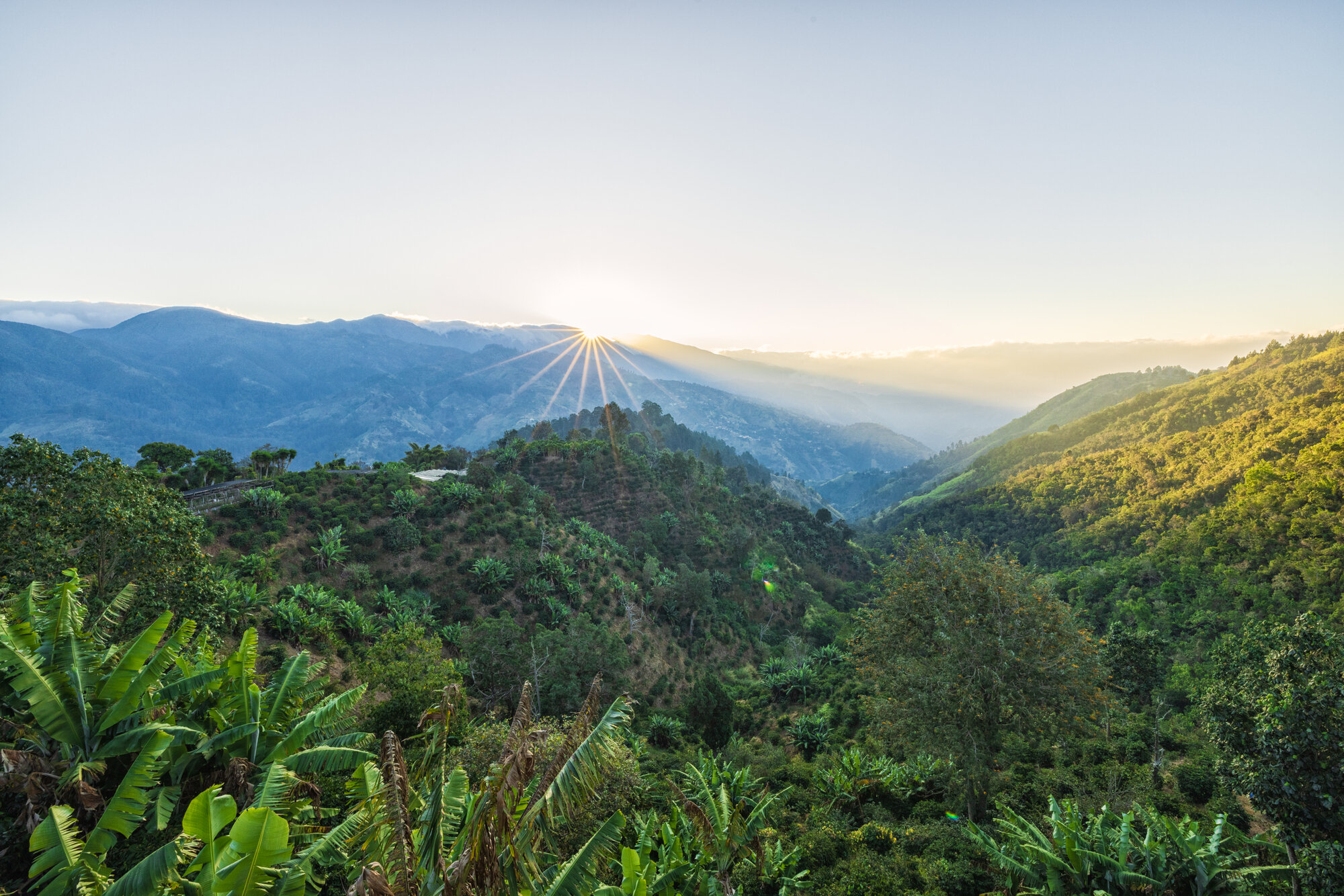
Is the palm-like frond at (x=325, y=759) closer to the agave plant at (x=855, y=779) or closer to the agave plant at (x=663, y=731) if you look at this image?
the agave plant at (x=855, y=779)

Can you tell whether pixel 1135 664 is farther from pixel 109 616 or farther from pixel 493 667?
pixel 109 616

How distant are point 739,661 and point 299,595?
37216 millimetres

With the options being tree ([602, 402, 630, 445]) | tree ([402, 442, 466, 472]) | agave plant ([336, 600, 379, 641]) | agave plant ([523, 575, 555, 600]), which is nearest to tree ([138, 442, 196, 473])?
tree ([402, 442, 466, 472])

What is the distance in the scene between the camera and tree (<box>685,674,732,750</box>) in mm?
31094

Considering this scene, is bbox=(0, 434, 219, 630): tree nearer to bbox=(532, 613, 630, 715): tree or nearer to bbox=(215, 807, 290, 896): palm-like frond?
bbox=(215, 807, 290, 896): palm-like frond

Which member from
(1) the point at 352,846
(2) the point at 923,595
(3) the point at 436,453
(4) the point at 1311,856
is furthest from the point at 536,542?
(4) the point at 1311,856

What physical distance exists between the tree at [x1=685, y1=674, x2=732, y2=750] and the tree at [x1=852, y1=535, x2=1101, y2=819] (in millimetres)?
14863

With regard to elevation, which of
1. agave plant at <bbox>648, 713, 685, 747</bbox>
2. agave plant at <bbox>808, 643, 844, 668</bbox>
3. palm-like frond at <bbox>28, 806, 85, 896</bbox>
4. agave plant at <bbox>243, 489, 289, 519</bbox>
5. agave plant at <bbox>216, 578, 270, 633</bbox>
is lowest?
agave plant at <bbox>808, 643, 844, 668</bbox>

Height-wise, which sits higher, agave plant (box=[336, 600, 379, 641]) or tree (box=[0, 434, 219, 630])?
tree (box=[0, 434, 219, 630])

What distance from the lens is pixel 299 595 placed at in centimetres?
2647

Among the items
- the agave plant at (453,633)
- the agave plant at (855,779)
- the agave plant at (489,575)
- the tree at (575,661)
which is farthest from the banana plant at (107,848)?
the agave plant at (489,575)

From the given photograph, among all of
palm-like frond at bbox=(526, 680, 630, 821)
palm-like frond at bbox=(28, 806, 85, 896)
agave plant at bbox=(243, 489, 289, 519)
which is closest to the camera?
palm-like frond at bbox=(526, 680, 630, 821)

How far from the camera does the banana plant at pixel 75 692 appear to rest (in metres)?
8.50

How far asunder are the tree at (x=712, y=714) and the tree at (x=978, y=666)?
14863 millimetres
